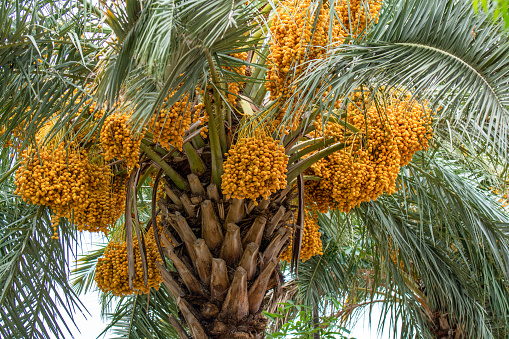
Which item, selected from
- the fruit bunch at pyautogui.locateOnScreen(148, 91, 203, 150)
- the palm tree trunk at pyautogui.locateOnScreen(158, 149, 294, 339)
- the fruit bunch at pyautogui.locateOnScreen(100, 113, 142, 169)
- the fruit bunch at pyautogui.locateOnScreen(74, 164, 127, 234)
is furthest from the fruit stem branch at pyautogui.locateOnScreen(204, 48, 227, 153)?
the fruit bunch at pyautogui.locateOnScreen(74, 164, 127, 234)

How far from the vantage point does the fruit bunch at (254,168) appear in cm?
202

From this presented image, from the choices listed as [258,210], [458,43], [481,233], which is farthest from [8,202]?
[481,233]

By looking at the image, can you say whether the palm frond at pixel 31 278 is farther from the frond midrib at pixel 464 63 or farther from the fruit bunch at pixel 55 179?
the frond midrib at pixel 464 63

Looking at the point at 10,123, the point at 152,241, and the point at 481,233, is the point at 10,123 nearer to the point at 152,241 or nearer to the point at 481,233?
the point at 152,241

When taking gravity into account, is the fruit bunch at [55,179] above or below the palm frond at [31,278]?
above

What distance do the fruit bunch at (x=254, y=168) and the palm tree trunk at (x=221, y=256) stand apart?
389 mm

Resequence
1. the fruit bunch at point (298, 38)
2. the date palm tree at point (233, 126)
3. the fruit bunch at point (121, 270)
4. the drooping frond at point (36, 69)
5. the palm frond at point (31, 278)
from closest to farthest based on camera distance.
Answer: the date palm tree at point (233, 126) < the fruit bunch at point (298, 38) < the drooping frond at point (36, 69) < the palm frond at point (31, 278) < the fruit bunch at point (121, 270)

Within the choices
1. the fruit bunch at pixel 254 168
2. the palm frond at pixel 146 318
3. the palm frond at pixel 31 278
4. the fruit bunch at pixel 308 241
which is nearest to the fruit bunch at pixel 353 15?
the fruit bunch at pixel 254 168

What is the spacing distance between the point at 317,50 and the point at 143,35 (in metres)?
0.69

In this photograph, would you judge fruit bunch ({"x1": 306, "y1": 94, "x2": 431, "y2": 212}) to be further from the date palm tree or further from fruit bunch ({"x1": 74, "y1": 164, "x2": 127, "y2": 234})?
fruit bunch ({"x1": 74, "y1": 164, "x2": 127, "y2": 234})

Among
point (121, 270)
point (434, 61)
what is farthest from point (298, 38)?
point (121, 270)

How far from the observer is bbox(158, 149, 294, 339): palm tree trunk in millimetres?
2463

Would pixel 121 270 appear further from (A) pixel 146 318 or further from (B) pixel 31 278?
(A) pixel 146 318

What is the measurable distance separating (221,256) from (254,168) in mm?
692
